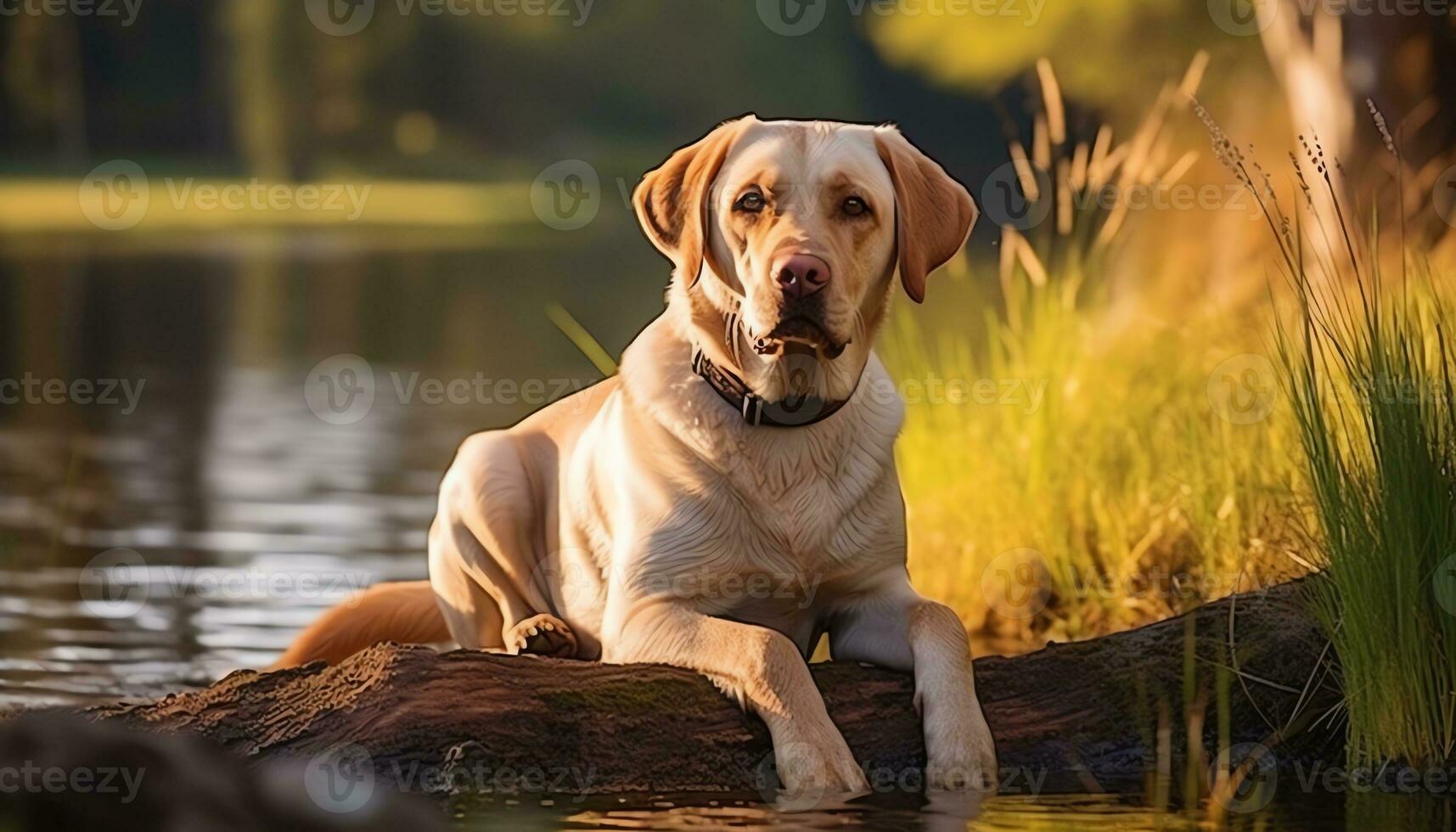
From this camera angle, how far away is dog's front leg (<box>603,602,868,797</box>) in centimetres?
484

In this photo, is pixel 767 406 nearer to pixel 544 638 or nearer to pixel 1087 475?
pixel 544 638

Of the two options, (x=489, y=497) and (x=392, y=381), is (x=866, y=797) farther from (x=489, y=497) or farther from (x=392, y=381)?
(x=392, y=381)

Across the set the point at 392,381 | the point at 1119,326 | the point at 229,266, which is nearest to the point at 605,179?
the point at 229,266

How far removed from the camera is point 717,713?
500 centimetres

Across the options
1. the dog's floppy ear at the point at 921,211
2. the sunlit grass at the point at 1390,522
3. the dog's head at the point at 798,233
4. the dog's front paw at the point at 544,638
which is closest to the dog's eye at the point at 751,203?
the dog's head at the point at 798,233

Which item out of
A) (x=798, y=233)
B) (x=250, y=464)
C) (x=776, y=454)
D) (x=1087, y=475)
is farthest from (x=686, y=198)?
(x=250, y=464)

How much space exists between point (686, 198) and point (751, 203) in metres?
0.26

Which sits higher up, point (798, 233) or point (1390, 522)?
point (798, 233)

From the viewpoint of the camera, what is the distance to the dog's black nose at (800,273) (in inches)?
194

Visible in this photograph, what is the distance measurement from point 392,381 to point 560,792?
11.4 meters

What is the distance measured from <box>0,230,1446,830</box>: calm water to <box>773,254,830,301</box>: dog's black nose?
118cm

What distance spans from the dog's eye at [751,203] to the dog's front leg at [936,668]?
104cm

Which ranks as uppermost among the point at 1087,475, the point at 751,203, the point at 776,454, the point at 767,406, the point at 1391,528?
the point at 751,203

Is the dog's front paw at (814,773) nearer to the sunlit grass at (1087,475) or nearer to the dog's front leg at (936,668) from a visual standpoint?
the dog's front leg at (936,668)
